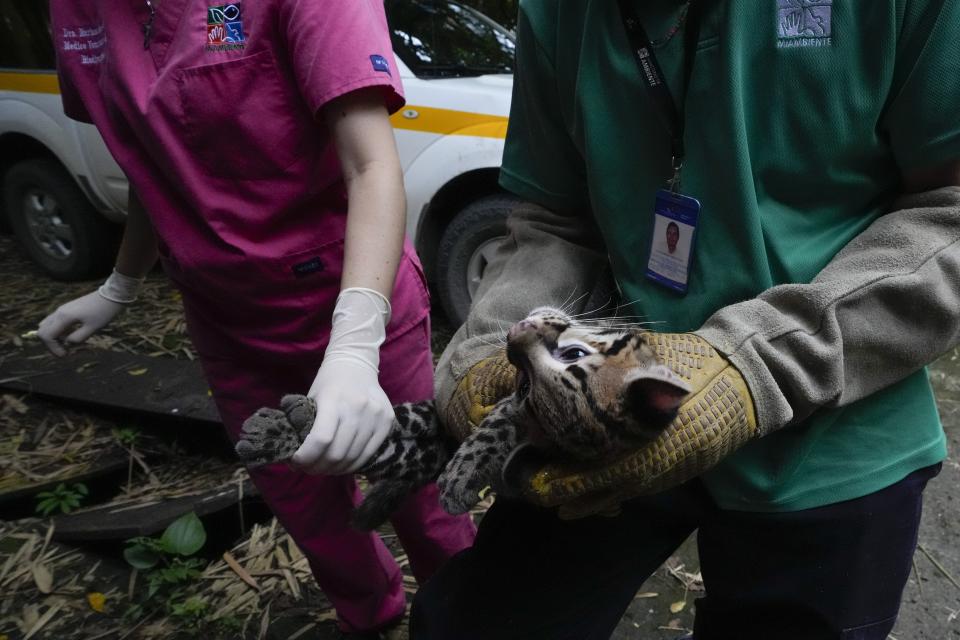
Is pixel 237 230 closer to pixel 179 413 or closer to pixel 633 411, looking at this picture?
pixel 633 411

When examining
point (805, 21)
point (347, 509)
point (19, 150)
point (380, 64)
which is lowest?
point (347, 509)

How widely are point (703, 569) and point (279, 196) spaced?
4.23 ft

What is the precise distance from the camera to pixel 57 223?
5.82m

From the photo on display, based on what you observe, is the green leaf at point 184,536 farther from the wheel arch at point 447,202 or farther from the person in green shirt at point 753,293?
the wheel arch at point 447,202

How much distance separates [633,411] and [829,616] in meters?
0.59

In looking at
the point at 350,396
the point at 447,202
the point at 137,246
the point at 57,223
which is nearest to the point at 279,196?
the point at 350,396

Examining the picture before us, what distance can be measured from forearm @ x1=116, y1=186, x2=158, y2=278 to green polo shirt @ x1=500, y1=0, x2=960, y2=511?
1.41 m

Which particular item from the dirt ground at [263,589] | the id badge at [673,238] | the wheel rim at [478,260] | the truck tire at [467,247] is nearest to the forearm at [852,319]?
the id badge at [673,238]

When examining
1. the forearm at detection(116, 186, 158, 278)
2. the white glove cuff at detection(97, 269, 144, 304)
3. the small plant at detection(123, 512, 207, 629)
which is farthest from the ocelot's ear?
the small plant at detection(123, 512, 207, 629)

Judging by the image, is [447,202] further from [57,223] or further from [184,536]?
[57,223]

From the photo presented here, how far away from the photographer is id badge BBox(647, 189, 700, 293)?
120 cm

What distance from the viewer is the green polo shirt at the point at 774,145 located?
1.03 metres

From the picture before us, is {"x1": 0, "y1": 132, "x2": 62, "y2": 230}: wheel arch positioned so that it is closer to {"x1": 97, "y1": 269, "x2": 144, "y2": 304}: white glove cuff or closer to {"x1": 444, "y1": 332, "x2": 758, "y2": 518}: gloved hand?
{"x1": 97, "y1": 269, "x2": 144, "y2": 304}: white glove cuff

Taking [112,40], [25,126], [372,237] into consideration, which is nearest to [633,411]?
[372,237]
